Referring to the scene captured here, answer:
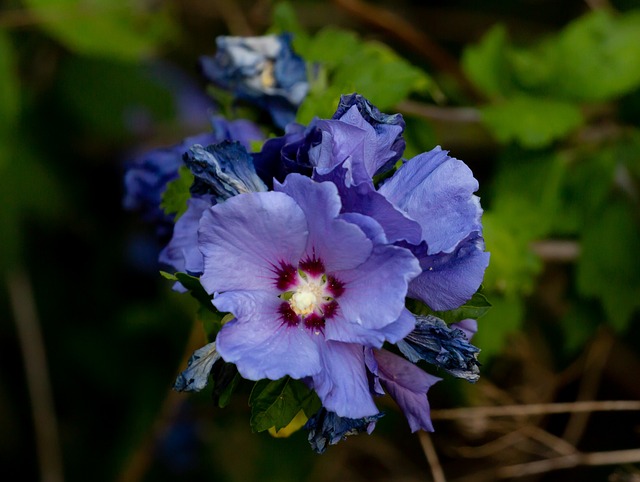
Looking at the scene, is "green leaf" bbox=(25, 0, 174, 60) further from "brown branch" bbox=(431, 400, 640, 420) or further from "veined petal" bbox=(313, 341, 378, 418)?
"veined petal" bbox=(313, 341, 378, 418)

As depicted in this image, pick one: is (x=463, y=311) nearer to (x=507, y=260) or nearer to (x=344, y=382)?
(x=344, y=382)

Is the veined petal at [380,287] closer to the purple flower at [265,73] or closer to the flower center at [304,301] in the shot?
the flower center at [304,301]

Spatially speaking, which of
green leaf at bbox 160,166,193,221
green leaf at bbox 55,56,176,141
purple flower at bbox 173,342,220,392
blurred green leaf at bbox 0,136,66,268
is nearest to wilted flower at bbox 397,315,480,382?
purple flower at bbox 173,342,220,392

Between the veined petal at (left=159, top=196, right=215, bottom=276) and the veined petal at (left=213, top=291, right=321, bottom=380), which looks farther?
the veined petal at (left=159, top=196, right=215, bottom=276)

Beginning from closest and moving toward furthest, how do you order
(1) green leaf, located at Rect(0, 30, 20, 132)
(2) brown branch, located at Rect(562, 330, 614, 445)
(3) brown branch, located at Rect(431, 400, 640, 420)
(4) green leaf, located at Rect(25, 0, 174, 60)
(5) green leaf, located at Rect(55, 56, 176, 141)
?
1. (3) brown branch, located at Rect(431, 400, 640, 420)
2. (2) brown branch, located at Rect(562, 330, 614, 445)
3. (1) green leaf, located at Rect(0, 30, 20, 132)
4. (4) green leaf, located at Rect(25, 0, 174, 60)
5. (5) green leaf, located at Rect(55, 56, 176, 141)

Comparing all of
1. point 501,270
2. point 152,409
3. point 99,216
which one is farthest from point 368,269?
point 99,216

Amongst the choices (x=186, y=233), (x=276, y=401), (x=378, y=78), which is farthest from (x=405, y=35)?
(x=276, y=401)

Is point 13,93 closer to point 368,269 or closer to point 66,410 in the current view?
point 66,410
